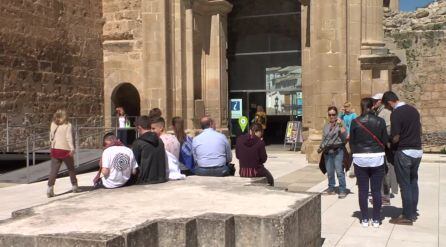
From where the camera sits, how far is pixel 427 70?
54.5 ft

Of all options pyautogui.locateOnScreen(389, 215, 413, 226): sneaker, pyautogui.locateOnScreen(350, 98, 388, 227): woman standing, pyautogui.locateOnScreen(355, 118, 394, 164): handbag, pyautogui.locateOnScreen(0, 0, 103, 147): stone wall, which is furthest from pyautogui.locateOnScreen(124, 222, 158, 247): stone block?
pyautogui.locateOnScreen(0, 0, 103, 147): stone wall

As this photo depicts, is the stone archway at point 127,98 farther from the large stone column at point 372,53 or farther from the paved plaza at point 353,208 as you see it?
the large stone column at point 372,53

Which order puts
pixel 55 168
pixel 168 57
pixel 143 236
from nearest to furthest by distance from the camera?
pixel 143 236, pixel 55 168, pixel 168 57

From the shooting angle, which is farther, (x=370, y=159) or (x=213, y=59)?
(x=213, y=59)

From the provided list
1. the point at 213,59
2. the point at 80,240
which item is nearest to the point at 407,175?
the point at 80,240

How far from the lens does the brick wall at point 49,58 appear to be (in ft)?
47.8

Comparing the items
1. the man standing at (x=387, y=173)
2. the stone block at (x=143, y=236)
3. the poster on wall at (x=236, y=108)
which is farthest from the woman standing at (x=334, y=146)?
the poster on wall at (x=236, y=108)

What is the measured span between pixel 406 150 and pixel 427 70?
11.3 meters

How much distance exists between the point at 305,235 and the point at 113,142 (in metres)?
2.97

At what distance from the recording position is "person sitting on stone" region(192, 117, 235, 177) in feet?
23.3

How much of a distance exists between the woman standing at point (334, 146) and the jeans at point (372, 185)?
1914 millimetres

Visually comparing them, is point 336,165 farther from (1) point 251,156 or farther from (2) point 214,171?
(2) point 214,171

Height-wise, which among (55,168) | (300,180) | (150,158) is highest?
(150,158)

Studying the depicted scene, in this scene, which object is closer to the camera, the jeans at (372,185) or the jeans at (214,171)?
the jeans at (372,185)
